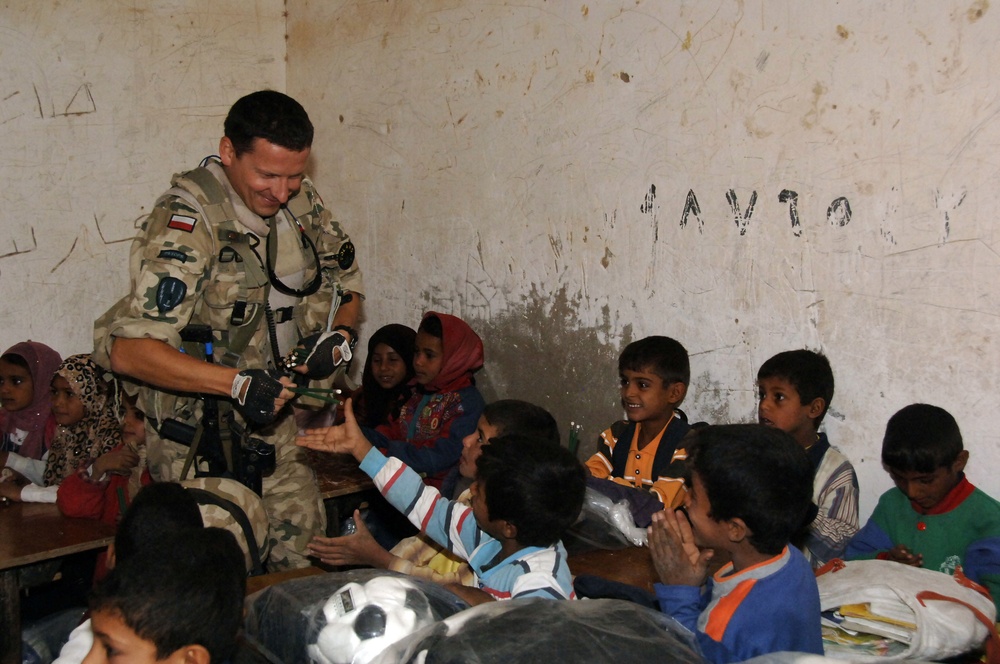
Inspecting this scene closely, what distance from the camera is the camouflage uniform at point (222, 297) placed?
2715mm

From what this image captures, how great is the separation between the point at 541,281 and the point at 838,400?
151 centimetres

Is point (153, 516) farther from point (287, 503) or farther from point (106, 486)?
point (106, 486)

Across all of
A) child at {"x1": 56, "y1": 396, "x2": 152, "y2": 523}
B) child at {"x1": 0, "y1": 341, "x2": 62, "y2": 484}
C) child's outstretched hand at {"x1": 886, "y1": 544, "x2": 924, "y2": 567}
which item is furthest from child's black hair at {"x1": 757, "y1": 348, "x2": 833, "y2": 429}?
child at {"x1": 0, "y1": 341, "x2": 62, "y2": 484}

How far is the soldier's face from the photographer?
2.78 meters

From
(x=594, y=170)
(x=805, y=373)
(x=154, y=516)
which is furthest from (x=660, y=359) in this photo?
(x=154, y=516)

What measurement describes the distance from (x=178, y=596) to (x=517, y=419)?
150 cm

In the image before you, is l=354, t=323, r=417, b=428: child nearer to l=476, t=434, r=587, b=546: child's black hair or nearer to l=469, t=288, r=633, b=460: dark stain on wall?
l=469, t=288, r=633, b=460: dark stain on wall

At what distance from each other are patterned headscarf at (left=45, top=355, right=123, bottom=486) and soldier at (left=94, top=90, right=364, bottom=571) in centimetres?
133

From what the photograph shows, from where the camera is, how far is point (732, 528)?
212 centimetres

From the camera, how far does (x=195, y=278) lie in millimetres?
2748

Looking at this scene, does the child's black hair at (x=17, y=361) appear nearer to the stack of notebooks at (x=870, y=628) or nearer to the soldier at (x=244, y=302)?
the soldier at (x=244, y=302)

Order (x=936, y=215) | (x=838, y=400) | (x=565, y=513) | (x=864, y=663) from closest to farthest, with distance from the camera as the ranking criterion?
(x=864, y=663), (x=565, y=513), (x=936, y=215), (x=838, y=400)

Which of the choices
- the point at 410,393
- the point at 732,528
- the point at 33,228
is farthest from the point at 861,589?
the point at 33,228

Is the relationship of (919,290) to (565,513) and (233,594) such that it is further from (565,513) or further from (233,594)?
(233,594)
